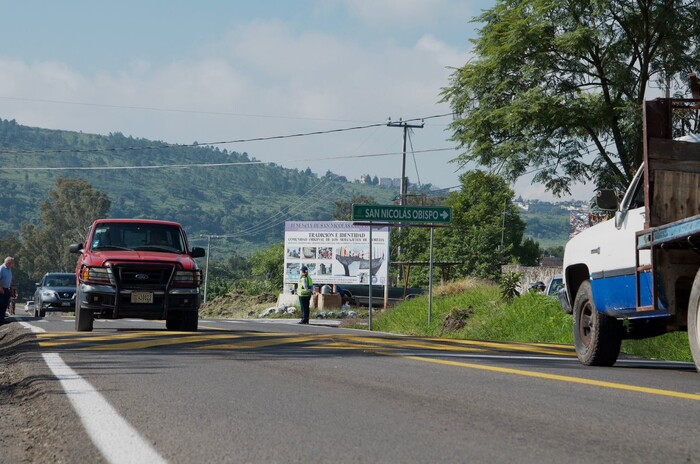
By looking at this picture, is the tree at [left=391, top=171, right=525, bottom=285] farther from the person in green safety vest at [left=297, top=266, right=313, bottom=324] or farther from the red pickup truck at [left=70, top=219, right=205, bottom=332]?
the red pickup truck at [left=70, top=219, right=205, bottom=332]

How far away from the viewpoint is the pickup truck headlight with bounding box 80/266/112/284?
18.0 m

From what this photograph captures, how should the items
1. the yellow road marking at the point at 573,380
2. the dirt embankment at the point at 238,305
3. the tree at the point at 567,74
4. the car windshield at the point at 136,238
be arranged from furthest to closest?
the dirt embankment at the point at 238,305 < the tree at the point at 567,74 < the car windshield at the point at 136,238 < the yellow road marking at the point at 573,380

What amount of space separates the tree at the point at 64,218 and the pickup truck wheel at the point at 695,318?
382 ft

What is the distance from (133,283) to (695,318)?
11.3m

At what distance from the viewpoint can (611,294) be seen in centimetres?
1048

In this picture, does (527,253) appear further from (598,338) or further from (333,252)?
(598,338)

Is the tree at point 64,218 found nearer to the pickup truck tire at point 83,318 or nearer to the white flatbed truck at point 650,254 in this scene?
the pickup truck tire at point 83,318

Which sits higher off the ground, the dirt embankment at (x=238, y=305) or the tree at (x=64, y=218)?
the tree at (x=64, y=218)

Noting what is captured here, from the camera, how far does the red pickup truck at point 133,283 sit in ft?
58.9

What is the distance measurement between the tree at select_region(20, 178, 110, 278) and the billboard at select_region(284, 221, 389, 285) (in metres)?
69.0

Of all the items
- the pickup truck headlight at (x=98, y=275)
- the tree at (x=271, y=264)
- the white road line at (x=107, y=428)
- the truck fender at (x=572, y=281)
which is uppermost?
the tree at (x=271, y=264)

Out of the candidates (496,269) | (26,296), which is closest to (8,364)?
(496,269)

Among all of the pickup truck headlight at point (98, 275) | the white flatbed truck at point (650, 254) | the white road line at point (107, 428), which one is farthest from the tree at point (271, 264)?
the white road line at point (107, 428)

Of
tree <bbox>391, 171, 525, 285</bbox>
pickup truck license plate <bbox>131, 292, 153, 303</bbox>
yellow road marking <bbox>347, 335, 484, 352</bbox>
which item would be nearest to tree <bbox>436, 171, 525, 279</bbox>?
tree <bbox>391, 171, 525, 285</bbox>
